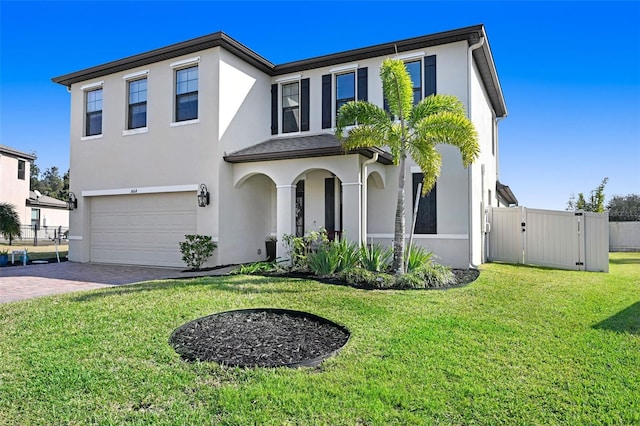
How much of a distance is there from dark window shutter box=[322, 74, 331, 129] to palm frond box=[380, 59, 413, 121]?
13.6 ft

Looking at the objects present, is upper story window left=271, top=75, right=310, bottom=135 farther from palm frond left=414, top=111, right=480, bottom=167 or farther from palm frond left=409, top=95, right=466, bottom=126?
palm frond left=414, top=111, right=480, bottom=167

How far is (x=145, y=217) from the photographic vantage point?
13758 mm

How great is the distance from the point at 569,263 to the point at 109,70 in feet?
56.7

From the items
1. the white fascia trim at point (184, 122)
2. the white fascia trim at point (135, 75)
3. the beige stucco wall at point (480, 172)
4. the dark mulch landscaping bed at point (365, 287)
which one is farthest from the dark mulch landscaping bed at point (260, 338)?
the white fascia trim at point (135, 75)

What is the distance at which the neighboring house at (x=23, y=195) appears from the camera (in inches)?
1123

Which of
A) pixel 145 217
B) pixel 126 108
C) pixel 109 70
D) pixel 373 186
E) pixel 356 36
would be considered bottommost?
pixel 145 217

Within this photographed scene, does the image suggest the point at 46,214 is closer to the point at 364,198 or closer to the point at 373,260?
the point at 364,198

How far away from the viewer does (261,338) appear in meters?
5.38

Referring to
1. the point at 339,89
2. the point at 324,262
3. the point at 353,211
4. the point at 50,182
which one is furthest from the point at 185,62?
the point at 50,182

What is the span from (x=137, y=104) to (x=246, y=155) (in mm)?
5176

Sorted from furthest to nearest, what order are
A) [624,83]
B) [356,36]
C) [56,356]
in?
[624,83] < [356,36] < [56,356]

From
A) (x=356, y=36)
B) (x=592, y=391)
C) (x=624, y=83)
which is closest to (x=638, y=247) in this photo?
(x=624, y=83)

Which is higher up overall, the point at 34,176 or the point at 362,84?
the point at 34,176

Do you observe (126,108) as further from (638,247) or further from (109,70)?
(638,247)
